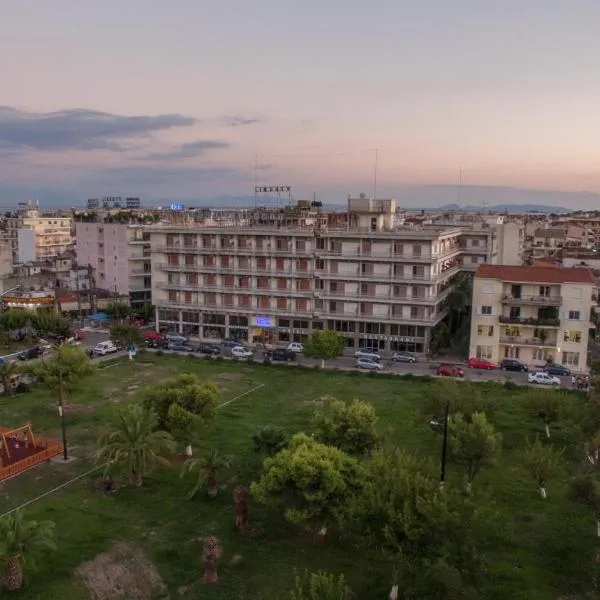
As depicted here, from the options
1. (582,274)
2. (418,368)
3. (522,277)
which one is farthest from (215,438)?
(582,274)

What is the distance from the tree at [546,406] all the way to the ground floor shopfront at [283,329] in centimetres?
2655

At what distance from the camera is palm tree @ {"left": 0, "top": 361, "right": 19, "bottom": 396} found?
5232cm

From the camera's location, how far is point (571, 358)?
64.7 m

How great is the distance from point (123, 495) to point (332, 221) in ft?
195

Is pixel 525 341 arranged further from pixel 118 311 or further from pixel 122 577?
pixel 118 311

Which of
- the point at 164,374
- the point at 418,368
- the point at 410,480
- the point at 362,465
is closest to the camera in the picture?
the point at 410,480

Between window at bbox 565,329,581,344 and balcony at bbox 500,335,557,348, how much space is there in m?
1.41

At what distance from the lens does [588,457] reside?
108 feet

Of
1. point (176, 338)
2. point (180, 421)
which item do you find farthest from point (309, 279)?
point (180, 421)

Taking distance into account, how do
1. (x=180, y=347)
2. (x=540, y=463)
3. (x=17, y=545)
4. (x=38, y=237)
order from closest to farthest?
(x=17, y=545), (x=540, y=463), (x=180, y=347), (x=38, y=237)

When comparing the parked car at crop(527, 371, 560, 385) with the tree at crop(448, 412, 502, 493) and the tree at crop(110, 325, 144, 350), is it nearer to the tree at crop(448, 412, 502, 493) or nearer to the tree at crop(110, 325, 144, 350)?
the tree at crop(448, 412, 502, 493)

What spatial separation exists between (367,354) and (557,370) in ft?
65.9

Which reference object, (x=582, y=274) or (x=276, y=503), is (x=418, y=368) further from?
(x=276, y=503)

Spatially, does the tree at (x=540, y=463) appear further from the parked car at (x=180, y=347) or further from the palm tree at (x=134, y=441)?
the parked car at (x=180, y=347)
